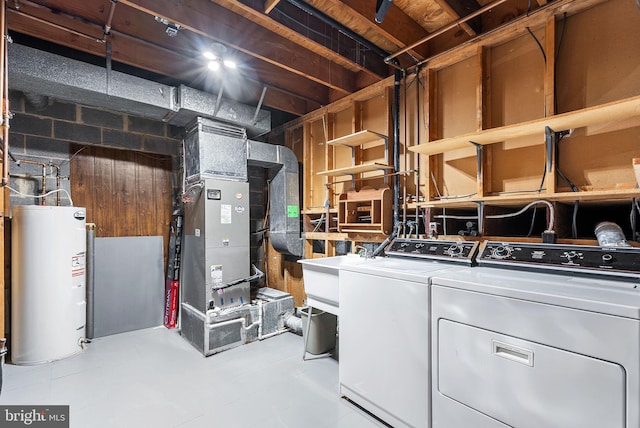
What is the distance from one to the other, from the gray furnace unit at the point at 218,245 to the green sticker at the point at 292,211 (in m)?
0.57

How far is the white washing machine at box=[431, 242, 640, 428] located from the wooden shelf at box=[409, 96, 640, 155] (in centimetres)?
70

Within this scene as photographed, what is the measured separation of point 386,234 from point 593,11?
1983 mm

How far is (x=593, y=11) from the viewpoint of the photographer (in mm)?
1825

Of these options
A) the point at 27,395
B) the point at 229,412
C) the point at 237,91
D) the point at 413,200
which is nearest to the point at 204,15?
the point at 237,91

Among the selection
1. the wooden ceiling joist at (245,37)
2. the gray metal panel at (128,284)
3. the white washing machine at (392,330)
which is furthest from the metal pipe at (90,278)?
the white washing machine at (392,330)

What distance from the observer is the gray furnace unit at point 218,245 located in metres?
2.98

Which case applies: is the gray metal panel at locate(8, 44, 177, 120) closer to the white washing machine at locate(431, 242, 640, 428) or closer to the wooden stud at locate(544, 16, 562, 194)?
the white washing machine at locate(431, 242, 640, 428)

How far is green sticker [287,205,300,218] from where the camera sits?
3.67 metres

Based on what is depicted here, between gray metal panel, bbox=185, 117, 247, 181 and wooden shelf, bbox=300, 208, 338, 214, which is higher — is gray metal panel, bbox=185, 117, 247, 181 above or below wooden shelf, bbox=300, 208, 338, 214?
above

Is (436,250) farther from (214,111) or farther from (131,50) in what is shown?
(131,50)

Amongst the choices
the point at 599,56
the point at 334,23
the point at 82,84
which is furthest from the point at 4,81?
the point at 599,56

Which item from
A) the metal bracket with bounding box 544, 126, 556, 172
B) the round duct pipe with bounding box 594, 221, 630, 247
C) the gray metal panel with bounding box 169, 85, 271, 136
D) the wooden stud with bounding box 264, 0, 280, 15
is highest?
the wooden stud with bounding box 264, 0, 280, 15

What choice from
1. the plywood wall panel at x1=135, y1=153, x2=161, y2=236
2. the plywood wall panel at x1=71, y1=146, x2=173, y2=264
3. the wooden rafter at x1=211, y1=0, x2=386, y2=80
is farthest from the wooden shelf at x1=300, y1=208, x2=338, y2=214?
the plywood wall panel at x1=135, y1=153, x2=161, y2=236

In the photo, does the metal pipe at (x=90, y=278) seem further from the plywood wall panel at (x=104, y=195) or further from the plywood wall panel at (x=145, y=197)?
the plywood wall panel at (x=145, y=197)
